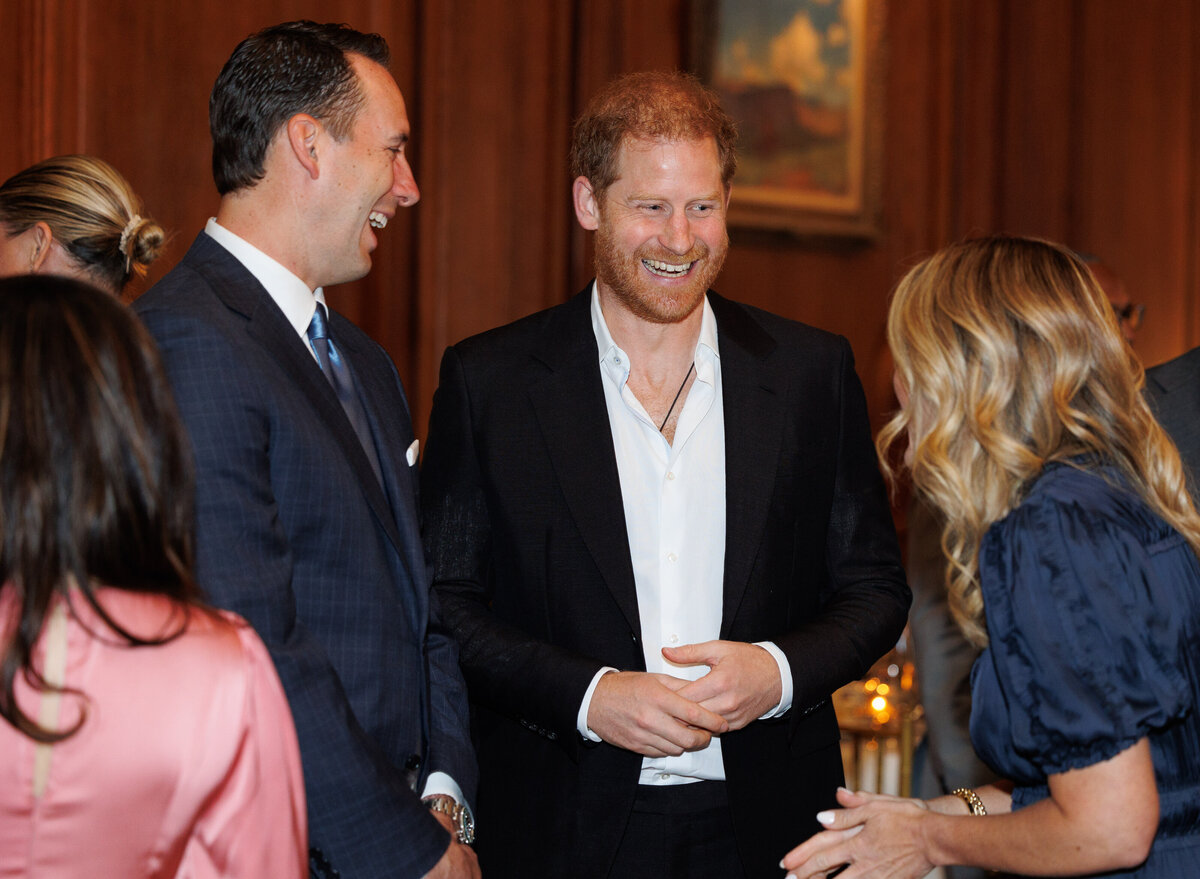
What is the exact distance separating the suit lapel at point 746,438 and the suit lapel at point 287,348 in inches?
25.8

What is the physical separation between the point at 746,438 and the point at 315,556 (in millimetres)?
911

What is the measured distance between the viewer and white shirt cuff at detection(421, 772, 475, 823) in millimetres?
1984

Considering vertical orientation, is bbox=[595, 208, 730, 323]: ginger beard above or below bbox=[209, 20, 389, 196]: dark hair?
below

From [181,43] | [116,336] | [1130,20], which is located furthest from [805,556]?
[1130,20]

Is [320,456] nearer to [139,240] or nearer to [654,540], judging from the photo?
[654,540]

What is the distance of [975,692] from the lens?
1748 millimetres

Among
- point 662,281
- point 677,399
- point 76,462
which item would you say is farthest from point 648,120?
point 76,462

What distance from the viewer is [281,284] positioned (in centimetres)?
195

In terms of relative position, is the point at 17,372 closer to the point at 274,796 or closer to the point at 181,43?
the point at 274,796

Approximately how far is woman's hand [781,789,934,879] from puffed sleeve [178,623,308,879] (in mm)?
846

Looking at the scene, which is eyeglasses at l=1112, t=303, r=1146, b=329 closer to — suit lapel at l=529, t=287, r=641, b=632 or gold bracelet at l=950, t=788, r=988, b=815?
suit lapel at l=529, t=287, r=641, b=632

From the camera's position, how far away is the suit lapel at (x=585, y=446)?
225cm

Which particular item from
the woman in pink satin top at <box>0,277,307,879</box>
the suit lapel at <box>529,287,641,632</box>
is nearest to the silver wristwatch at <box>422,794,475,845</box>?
the suit lapel at <box>529,287,641,632</box>

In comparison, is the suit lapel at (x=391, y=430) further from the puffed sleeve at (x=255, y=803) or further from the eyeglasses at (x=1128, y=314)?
the eyeglasses at (x=1128, y=314)
